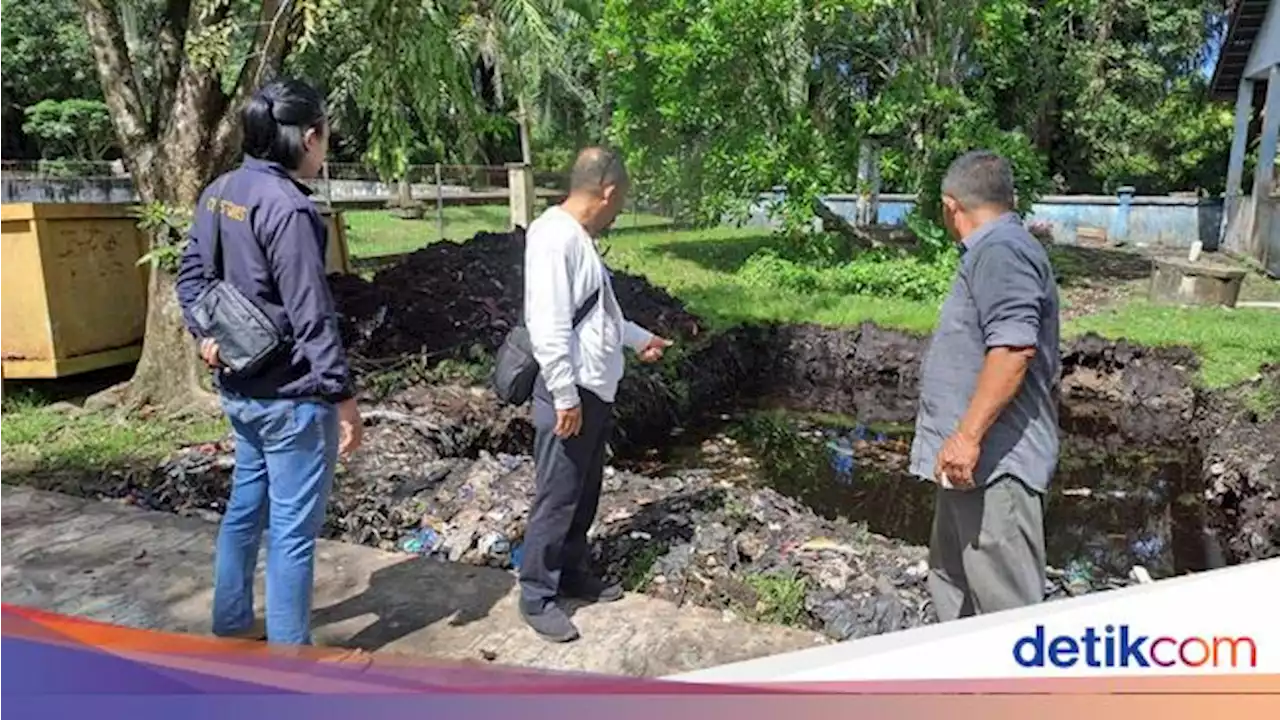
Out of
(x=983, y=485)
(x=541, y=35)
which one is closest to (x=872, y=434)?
(x=541, y=35)

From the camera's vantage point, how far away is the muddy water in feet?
20.7

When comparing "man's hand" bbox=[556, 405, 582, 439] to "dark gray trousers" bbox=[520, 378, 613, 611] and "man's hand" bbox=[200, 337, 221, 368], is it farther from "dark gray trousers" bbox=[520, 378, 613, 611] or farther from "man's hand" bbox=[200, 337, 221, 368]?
"man's hand" bbox=[200, 337, 221, 368]

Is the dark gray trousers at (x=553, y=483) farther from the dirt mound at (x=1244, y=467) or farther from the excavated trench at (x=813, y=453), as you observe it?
the dirt mound at (x=1244, y=467)

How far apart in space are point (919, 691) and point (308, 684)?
137 centimetres

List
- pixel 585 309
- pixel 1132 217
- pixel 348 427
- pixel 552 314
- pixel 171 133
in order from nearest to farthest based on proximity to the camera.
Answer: pixel 348 427 < pixel 552 314 < pixel 585 309 < pixel 171 133 < pixel 1132 217

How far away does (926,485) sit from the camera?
746 cm

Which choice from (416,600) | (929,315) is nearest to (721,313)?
(929,315)

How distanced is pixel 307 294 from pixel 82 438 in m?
3.98

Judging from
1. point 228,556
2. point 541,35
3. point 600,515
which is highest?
point 541,35

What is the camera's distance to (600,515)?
4.79 meters

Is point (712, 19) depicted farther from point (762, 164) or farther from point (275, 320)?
point (275, 320)

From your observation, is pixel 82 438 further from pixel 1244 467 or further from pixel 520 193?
pixel 520 193

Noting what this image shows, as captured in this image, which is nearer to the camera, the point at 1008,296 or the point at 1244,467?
the point at 1008,296

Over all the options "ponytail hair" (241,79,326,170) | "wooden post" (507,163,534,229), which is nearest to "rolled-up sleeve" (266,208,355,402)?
"ponytail hair" (241,79,326,170)
